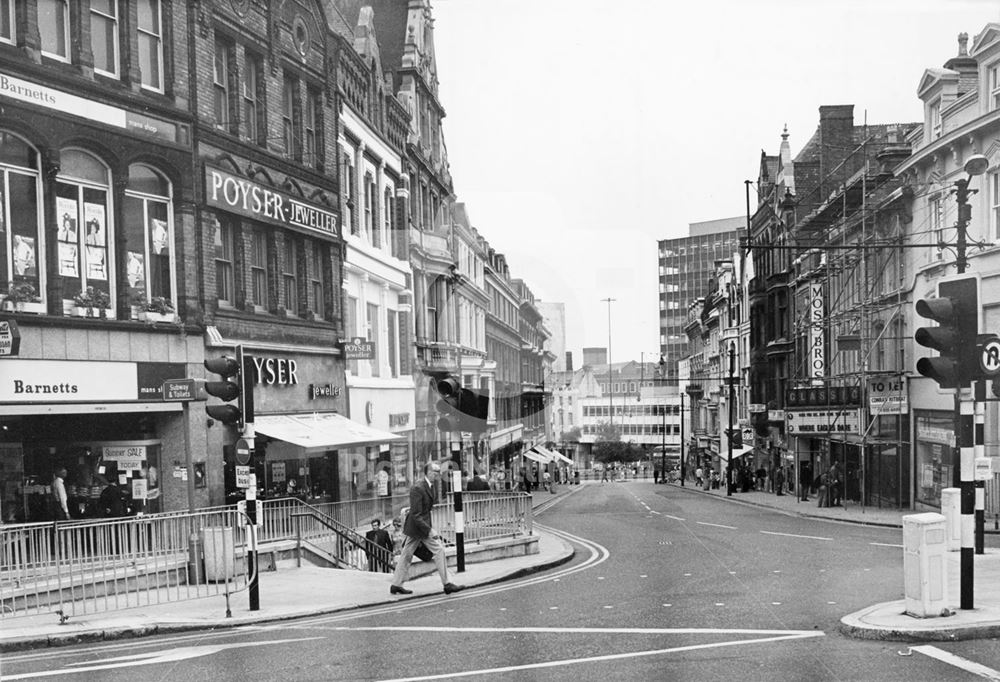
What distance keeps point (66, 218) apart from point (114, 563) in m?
7.22

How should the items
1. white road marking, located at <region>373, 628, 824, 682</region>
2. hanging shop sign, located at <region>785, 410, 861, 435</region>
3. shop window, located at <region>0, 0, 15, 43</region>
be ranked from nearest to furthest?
white road marking, located at <region>373, 628, 824, 682</region>, shop window, located at <region>0, 0, 15, 43</region>, hanging shop sign, located at <region>785, 410, 861, 435</region>

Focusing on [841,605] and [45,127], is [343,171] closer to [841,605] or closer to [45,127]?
[45,127]

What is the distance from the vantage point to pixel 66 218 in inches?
737

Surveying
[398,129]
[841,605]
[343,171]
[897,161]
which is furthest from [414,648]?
[897,161]

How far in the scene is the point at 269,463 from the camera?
24.0m

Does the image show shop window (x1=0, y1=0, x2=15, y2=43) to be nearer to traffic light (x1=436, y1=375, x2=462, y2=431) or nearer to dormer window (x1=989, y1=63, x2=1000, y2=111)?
traffic light (x1=436, y1=375, x2=462, y2=431)

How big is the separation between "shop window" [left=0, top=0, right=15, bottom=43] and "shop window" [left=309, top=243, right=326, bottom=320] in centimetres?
1073

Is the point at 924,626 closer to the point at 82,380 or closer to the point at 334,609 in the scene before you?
the point at 334,609

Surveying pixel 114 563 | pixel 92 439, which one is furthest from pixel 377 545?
pixel 114 563

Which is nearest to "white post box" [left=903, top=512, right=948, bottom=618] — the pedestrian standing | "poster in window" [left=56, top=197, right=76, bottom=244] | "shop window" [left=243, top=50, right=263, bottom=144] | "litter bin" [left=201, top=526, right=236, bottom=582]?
"litter bin" [left=201, top=526, right=236, bottom=582]

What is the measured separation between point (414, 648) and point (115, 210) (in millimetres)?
12464

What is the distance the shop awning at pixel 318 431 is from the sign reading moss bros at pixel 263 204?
186 inches

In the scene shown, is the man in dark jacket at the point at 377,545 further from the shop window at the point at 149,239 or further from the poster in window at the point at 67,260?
the poster in window at the point at 67,260

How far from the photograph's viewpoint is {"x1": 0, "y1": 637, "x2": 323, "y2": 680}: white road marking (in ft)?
32.7
